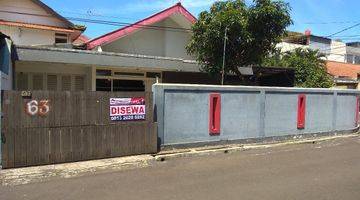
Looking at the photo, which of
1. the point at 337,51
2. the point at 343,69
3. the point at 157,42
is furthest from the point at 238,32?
the point at 337,51

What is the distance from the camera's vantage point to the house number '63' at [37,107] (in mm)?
10656

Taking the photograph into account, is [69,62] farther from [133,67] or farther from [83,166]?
[83,166]

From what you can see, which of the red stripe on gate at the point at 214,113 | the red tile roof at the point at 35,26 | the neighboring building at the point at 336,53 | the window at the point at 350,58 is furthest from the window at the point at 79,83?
the window at the point at 350,58

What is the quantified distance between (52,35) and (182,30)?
7382mm

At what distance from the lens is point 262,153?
1380 centimetres

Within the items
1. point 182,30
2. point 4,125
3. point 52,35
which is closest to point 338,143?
point 182,30

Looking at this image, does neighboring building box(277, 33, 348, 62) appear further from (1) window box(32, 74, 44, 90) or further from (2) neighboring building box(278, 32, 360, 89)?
(1) window box(32, 74, 44, 90)

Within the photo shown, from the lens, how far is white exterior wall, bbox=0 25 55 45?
24203 millimetres

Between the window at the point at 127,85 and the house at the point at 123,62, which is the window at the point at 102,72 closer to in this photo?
the house at the point at 123,62

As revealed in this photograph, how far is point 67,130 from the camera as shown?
36.8 feet

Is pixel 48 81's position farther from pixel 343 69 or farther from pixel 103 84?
pixel 343 69

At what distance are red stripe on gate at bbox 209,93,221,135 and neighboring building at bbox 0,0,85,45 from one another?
43.3 feet

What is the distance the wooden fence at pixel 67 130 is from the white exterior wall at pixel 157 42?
29.6 ft

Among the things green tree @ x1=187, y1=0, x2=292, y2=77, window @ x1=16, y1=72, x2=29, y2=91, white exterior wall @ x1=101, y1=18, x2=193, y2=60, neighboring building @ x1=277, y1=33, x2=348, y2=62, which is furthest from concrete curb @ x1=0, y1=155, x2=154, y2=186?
neighboring building @ x1=277, y1=33, x2=348, y2=62
